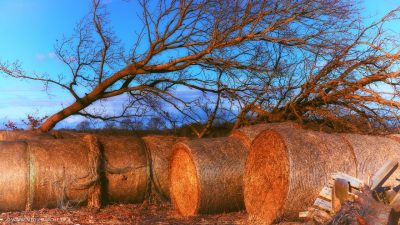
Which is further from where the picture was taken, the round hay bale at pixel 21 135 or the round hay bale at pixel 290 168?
the round hay bale at pixel 21 135

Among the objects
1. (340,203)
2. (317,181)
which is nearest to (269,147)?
(317,181)

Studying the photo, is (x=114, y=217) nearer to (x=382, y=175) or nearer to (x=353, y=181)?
(x=353, y=181)

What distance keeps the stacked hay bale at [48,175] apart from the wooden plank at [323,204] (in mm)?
3763

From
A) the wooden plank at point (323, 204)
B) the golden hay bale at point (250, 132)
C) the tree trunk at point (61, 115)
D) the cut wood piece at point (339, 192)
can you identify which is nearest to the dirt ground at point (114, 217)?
the golden hay bale at point (250, 132)

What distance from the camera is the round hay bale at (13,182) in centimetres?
817

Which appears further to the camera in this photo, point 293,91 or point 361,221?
point 293,91

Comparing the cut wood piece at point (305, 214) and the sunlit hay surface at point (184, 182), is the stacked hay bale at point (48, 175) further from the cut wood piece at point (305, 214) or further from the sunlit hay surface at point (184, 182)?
the cut wood piece at point (305, 214)

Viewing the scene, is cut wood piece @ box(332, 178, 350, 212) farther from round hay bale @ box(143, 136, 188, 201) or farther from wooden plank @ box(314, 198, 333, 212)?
round hay bale @ box(143, 136, 188, 201)

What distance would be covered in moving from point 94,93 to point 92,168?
210 cm

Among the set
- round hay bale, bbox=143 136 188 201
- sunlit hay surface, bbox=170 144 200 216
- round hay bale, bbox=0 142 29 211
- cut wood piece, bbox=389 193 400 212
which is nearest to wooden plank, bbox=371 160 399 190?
cut wood piece, bbox=389 193 400 212

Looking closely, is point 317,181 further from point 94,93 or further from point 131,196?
point 94,93

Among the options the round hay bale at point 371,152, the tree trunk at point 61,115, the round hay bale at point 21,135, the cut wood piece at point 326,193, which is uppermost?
the tree trunk at point 61,115

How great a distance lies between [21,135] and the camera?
374 inches

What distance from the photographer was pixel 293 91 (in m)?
8.91
